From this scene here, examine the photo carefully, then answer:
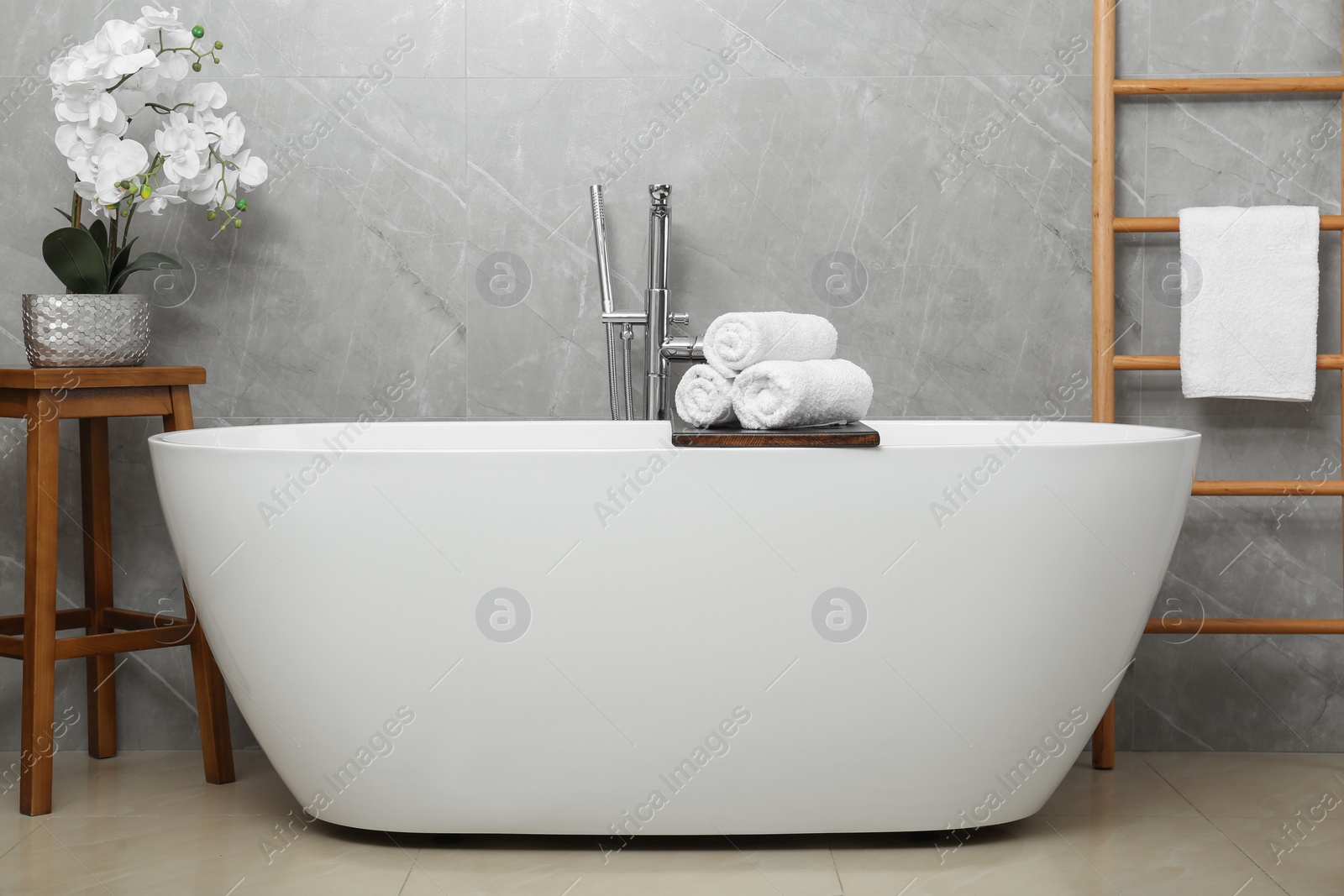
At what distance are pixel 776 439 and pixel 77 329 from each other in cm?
125

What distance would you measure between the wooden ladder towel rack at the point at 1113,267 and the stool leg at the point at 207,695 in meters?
1.63

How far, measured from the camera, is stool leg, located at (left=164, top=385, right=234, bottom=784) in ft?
6.52

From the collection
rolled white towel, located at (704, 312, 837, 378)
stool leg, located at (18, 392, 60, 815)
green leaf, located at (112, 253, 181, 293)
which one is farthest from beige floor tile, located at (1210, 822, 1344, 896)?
green leaf, located at (112, 253, 181, 293)

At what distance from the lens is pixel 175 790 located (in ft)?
6.54

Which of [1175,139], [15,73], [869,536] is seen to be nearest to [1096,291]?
[1175,139]

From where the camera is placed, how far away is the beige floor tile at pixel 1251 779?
6.23 feet

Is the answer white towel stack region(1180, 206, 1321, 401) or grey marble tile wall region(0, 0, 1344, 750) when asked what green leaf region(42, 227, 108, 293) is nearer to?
grey marble tile wall region(0, 0, 1344, 750)

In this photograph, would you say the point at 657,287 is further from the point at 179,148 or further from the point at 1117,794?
the point at 1117,794

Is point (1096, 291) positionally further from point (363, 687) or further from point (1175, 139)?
point (363, 687)

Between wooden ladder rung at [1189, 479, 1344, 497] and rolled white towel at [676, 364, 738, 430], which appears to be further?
wooden ladder rung at [1189, 479, 1344, 497]

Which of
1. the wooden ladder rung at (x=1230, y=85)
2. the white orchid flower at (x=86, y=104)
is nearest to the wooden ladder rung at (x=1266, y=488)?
the wooden ladder rung at (x=1230, y=85)

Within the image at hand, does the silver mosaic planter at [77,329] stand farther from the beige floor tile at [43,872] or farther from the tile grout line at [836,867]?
the tile grout line at [836,867]

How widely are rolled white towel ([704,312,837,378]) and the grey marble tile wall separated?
0.42m

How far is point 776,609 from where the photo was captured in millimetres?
1534
